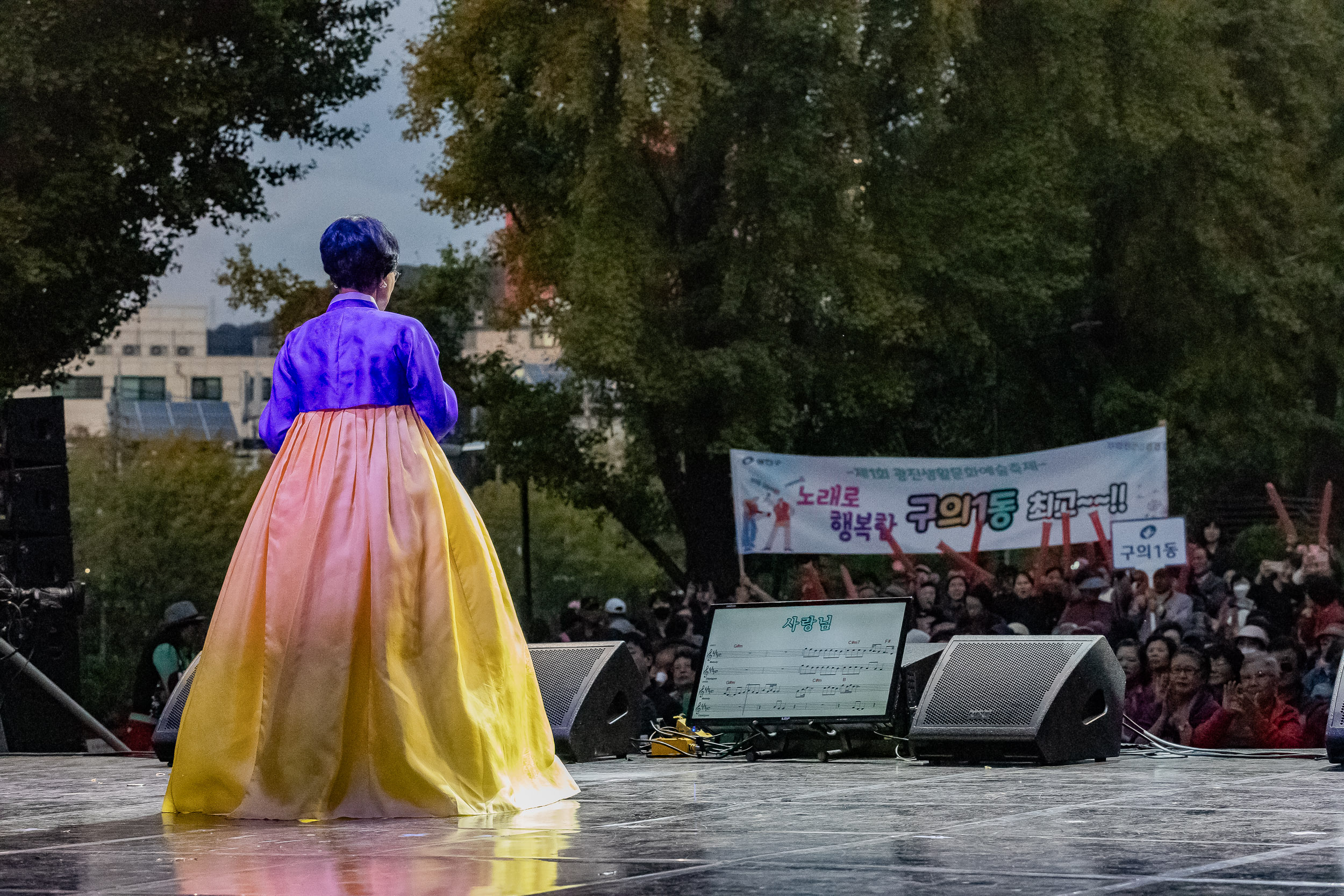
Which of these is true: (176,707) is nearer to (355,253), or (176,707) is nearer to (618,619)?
(355,253)

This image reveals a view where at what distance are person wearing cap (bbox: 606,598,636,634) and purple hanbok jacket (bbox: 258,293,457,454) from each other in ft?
25.2

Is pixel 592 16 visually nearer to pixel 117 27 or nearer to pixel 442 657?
pixel 117 27

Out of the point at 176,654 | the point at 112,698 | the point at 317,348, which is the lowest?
the point at 112,698

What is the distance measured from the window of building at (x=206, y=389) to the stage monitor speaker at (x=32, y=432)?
42.8 meters

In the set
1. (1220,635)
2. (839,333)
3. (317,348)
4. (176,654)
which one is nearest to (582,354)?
(839,333)

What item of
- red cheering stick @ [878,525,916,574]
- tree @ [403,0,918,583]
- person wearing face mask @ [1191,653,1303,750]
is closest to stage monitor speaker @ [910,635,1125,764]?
person wearing face mask @ [1191,653,1303,750]

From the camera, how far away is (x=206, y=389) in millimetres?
53844

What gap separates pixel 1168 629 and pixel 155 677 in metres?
6.04

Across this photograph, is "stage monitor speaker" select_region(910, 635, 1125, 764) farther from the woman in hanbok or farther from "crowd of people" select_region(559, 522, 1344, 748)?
the woman in hanbok

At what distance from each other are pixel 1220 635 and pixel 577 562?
43.4 meters

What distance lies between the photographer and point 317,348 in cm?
509

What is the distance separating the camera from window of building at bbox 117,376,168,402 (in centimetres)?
5096

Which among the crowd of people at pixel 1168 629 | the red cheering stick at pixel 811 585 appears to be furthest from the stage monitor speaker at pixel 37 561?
the red cheering stick at pixel 811 585

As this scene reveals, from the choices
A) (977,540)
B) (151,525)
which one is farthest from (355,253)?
(151,525)
